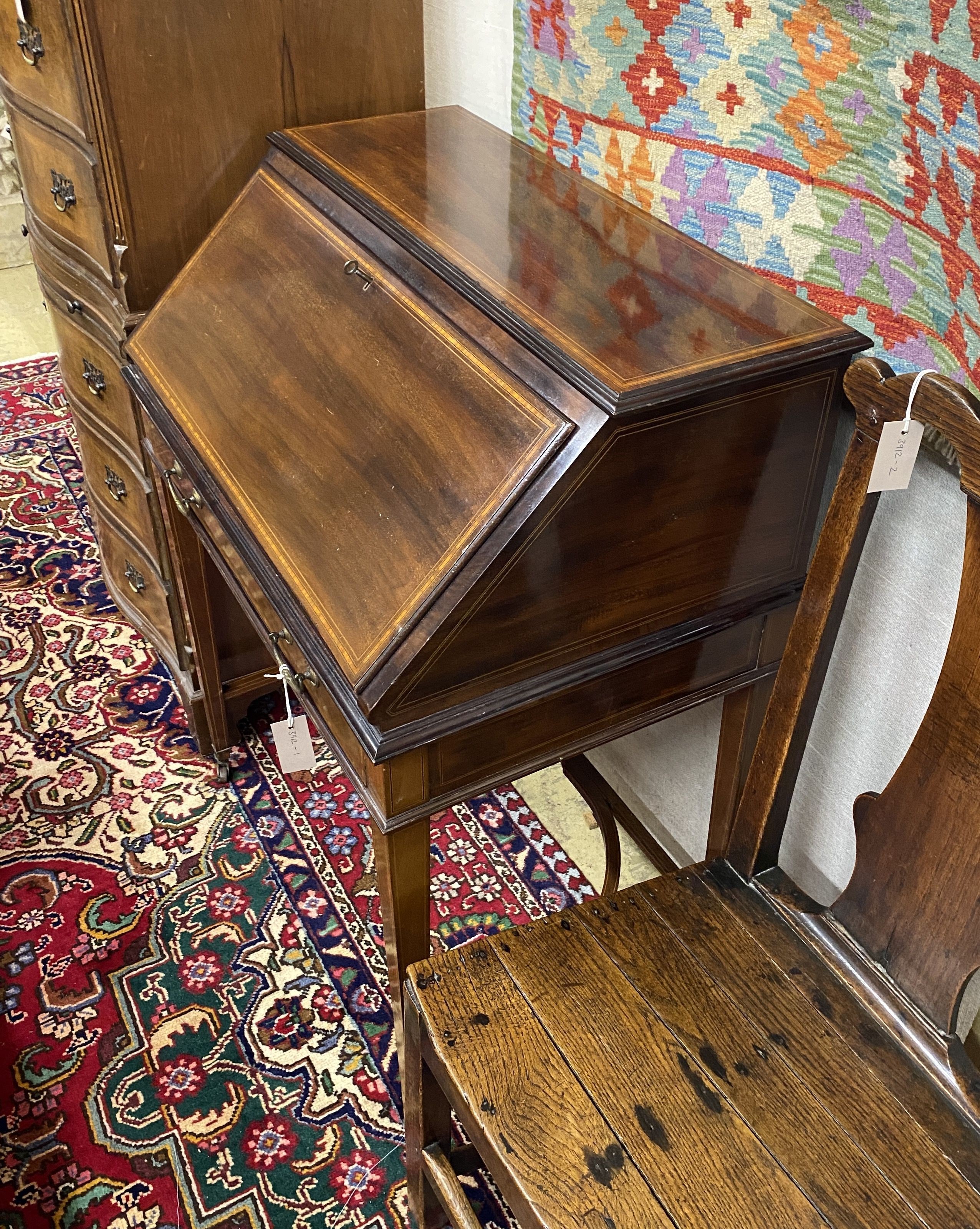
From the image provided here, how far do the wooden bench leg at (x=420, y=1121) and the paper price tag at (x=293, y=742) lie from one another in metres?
0.40

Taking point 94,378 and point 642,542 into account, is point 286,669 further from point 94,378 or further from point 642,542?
point 94,378

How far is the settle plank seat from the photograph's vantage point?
43.1 inches

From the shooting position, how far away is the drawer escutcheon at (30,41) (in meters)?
1.82

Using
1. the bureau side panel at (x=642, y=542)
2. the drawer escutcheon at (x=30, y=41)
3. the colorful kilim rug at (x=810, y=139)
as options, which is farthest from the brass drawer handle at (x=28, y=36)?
the bureau side panel at (x=642, y=542)

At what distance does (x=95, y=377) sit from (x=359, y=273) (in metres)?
0.95

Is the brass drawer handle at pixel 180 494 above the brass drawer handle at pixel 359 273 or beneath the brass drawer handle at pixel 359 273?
beneath

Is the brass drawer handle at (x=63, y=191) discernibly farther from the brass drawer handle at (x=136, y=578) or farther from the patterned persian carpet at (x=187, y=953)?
the patterned persian carpet at (x=187, y=953)

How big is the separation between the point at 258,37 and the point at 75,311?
0.69m

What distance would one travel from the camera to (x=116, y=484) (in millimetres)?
2451

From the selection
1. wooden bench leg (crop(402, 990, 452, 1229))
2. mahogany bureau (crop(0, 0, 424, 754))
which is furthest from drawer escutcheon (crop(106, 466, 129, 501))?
wooden bench leg (crop(402, 990, 452, 1229))

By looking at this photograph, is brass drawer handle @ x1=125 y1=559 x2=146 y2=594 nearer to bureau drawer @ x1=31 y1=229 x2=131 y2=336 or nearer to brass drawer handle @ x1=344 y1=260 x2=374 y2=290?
bureau drawer @ x1=31 y1=229 x2=131 y2=336

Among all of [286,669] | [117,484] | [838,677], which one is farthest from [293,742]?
[117,484]

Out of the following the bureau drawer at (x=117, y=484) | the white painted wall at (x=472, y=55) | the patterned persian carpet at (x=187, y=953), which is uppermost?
the white painted wall at (x=472, y=55)

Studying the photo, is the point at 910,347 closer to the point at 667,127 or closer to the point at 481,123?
the point at 667,127
